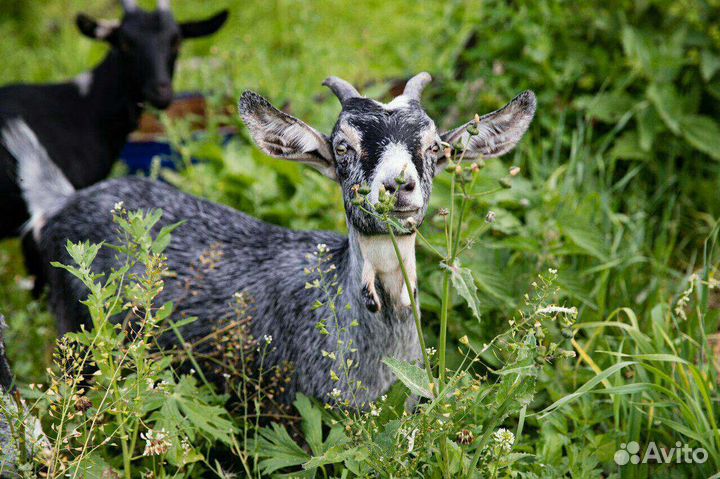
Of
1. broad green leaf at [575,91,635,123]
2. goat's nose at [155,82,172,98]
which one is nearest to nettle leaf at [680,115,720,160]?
broad green leaf at [575,91,635,123]

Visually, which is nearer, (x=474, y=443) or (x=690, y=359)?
(x=474, y=443)

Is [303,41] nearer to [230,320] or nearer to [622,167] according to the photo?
[622,167]

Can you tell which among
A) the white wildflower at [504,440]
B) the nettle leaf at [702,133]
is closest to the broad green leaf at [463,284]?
the white wildflower at [504,440]

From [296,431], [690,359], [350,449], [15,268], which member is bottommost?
[15,268]

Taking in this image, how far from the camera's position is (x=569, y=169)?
12.7ft

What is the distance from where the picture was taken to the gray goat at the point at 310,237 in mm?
2312

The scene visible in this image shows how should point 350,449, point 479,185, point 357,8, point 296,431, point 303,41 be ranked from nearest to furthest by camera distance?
point 350,449 → point 296,431 → point 479,185 → point 303,41 → point 357,8

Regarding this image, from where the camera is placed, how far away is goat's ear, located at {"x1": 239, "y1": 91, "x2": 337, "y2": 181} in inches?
95.0

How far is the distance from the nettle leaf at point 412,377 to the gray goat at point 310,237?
0.60 ft

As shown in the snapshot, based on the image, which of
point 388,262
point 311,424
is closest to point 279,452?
point 311,424

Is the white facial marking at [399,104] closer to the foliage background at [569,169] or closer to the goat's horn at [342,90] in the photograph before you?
the goat's horn at [342,90]

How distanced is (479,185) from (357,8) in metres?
4.47

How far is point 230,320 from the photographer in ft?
9.54

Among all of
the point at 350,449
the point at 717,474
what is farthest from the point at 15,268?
the point at 717,474
